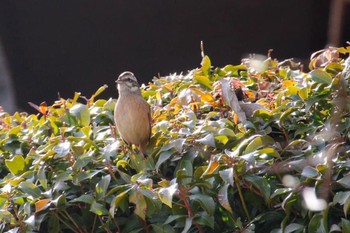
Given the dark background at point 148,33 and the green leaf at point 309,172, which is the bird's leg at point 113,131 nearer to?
the green leaf at point 309,172

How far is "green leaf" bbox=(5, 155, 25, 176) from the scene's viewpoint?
3.91 meters

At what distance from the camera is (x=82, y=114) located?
13.9 ft

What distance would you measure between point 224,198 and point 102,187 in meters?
0.59

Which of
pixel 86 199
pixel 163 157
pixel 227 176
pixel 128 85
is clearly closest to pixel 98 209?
pixel 86 199

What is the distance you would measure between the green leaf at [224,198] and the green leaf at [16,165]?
3.67ft

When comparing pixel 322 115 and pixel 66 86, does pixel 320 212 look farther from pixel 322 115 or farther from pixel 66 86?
pixel 66 86

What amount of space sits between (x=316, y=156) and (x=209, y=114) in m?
0.74

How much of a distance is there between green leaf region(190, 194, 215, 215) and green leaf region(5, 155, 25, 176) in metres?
1.02

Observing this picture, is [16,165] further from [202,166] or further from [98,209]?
[202,166]

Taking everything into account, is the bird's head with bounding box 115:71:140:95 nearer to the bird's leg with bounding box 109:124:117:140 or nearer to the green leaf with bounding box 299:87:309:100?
the bird's leg with bounding box 109:124:117:140

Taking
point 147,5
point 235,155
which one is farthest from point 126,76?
point 147,5

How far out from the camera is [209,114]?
151 inches

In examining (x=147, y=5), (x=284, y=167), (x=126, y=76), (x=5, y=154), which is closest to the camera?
(x=284, y=167)

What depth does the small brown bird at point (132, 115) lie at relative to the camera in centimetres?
404
